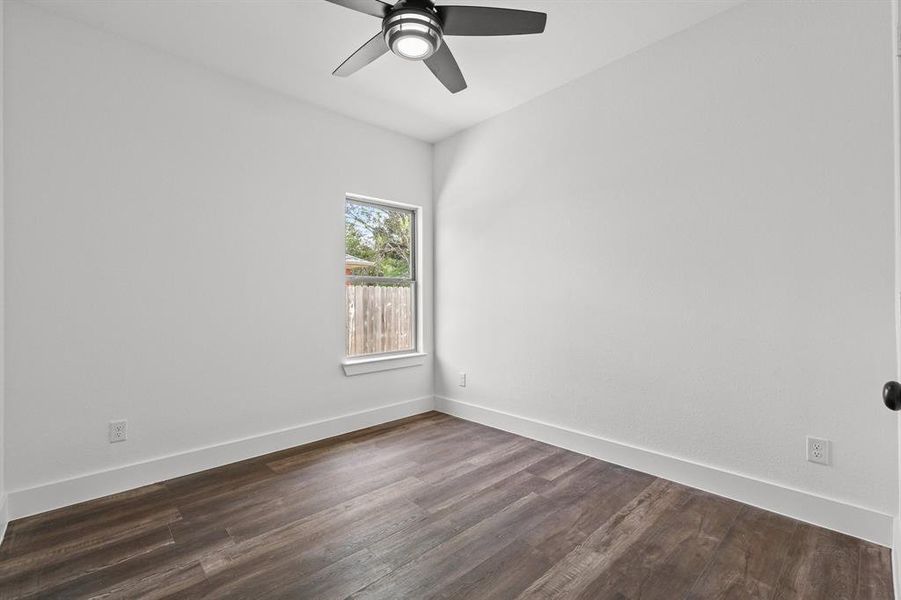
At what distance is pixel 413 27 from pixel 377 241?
2129 millimetres

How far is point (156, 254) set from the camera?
2627 mm

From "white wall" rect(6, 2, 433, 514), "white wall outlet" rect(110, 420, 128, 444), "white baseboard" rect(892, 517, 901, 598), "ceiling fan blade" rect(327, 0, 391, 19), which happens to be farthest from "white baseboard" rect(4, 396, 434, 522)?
"white baseboard" rect(892, 517, 901, 598)

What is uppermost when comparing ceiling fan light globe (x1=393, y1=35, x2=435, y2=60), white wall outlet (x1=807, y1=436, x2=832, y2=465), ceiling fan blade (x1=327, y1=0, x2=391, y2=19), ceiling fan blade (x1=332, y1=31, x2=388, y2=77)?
ceiling fan blade (x1=327, y1=0, x2=391, y2=19)

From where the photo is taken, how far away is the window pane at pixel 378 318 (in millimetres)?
3682

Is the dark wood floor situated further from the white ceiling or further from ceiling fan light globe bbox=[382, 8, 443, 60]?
the white ceiling

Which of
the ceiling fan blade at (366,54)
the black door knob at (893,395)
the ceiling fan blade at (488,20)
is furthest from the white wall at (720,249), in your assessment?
the ceiling fan blade at (366,54)

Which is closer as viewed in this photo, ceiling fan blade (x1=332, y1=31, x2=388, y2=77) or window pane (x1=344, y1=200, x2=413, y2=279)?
ceiling fan blade (x1=332, y1=31, x2=388, y2=77)

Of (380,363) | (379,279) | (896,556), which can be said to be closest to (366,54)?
(379,279)

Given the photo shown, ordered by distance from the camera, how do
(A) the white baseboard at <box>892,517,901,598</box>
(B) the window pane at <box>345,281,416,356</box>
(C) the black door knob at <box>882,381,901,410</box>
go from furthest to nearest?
(B) the window pane at <box>345,281,416,356</box>, (A) the white baseboard at <box>892,517,901,598</box>, (C) the black door knob at <box>882,381,901,410</box>

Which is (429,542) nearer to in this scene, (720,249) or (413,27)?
(720,249)

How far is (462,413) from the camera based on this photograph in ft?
12.8

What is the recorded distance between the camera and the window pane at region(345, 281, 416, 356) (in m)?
3.68

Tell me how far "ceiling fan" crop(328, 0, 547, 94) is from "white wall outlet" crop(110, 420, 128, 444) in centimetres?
248

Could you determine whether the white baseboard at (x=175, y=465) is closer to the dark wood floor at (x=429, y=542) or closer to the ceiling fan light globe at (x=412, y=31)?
the dark wood floor at (x=429, y=542)
